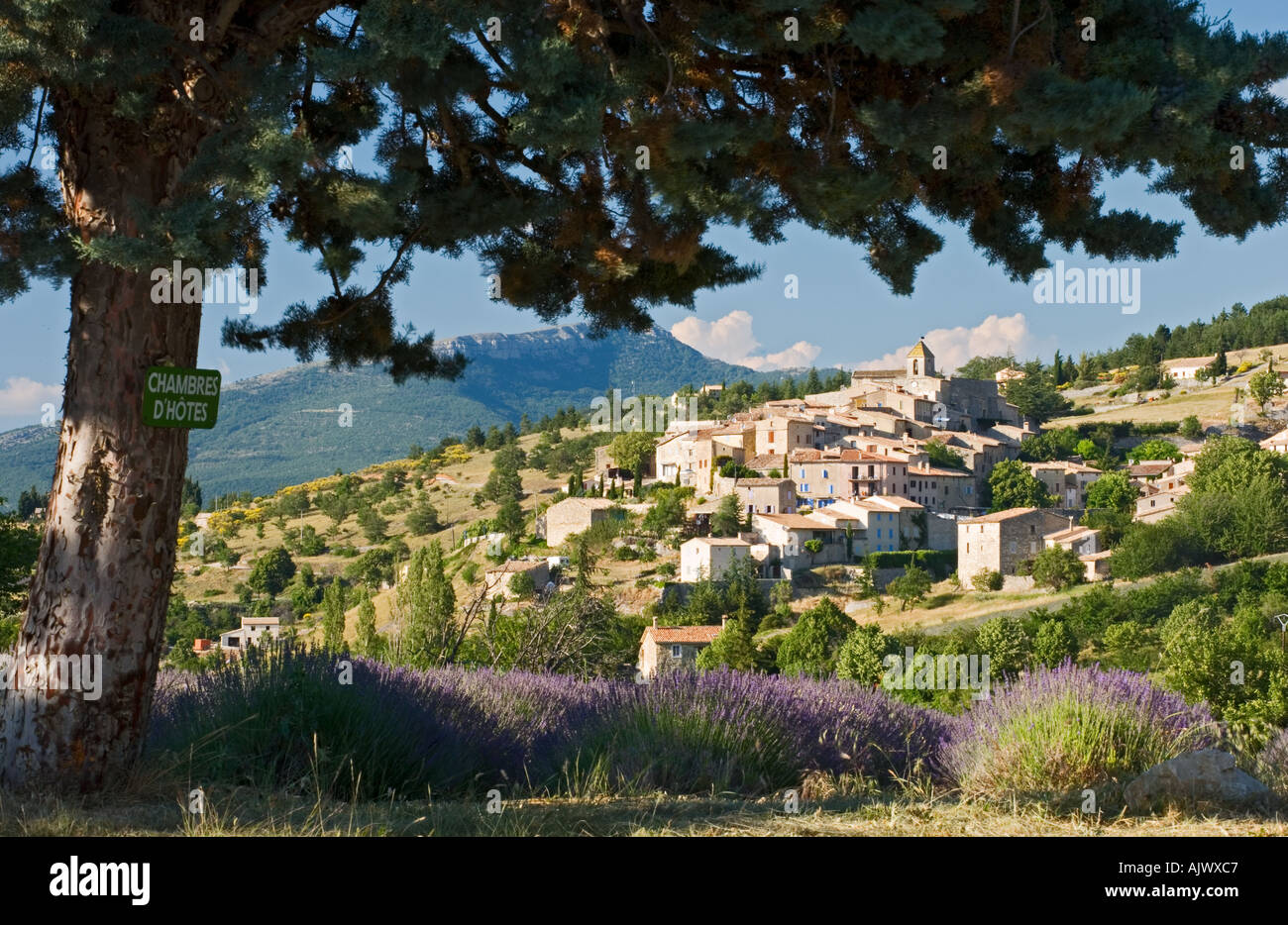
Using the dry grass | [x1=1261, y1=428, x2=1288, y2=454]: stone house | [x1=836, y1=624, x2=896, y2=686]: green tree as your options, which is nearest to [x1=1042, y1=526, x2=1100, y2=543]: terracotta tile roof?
[x1=1261, y1=428, x2=1288, y2=454]: stone house

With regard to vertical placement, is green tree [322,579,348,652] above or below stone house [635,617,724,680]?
above

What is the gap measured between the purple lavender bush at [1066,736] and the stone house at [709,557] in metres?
71.2

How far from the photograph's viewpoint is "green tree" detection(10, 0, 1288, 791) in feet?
14.6

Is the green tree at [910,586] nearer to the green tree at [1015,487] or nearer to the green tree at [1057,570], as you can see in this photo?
the green tree at [1057,570]

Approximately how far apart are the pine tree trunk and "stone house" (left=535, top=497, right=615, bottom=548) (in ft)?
282

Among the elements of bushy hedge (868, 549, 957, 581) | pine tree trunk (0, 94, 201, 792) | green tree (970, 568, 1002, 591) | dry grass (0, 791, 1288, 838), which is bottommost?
green tree (970, 568, 1002, 591)

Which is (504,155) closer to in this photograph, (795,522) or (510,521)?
(795,522)

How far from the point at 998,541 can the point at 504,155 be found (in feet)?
262

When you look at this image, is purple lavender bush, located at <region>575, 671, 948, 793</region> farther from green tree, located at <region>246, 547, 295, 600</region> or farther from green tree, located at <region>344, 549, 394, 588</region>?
green tree, located at <region>246, 547, 295, 600</region>

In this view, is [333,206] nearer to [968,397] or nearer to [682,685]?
[682,685]

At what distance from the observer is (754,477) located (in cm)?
9181

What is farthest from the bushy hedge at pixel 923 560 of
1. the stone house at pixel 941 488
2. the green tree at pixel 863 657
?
the green tree at pixel 863 657

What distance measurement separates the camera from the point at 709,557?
7775 cm

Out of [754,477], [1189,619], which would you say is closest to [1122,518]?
[754,477]
